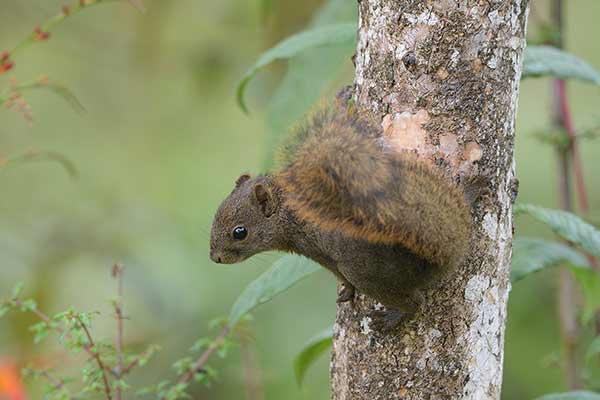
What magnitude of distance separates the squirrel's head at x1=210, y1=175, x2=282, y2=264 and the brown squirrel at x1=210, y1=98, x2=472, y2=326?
0.26 m

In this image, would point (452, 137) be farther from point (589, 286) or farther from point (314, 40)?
point (589, 286)

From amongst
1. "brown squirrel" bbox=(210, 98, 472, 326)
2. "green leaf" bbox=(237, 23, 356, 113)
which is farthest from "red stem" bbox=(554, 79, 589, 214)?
"brown squirrel" bbox=(210, 98, 472, 326)

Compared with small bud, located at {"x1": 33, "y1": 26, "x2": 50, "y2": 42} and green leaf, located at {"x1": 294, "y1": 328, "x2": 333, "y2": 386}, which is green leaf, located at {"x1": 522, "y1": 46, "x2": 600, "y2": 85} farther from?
small bud, located at {"x1": 33, "y1": 26, "x2": 50, "y2": 42}

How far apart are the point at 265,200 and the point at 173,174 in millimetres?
3753

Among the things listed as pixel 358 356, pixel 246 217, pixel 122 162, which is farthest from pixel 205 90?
pixel 358 356

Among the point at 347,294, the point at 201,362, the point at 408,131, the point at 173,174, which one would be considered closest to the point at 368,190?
the point at 408,131

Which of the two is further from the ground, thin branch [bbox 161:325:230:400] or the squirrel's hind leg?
the squirrel's hind leg

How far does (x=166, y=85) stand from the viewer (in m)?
5.83

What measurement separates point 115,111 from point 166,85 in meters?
0.48

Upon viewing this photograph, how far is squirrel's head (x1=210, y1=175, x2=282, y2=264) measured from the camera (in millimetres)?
1988

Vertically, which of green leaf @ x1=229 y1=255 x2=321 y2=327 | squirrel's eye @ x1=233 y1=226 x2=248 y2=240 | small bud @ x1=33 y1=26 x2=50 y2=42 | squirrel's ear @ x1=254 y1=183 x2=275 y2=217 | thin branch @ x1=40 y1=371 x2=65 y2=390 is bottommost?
thin branch @ x1=40 y1=371 x2=65 y2=390

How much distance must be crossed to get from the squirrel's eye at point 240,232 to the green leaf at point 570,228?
23.6 inches

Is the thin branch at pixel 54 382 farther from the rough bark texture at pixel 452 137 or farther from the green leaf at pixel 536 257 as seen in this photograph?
the green leaf at pixel 536 257

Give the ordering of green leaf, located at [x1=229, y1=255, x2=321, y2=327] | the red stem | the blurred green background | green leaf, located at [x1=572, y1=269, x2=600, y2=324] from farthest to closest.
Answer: the blurred green background, the red stem, green leaf, located at [x1=572, y1=269, x2=600, y2=324], green leaf, located at [x1=229, y1=255, x2=321, y2=327]
